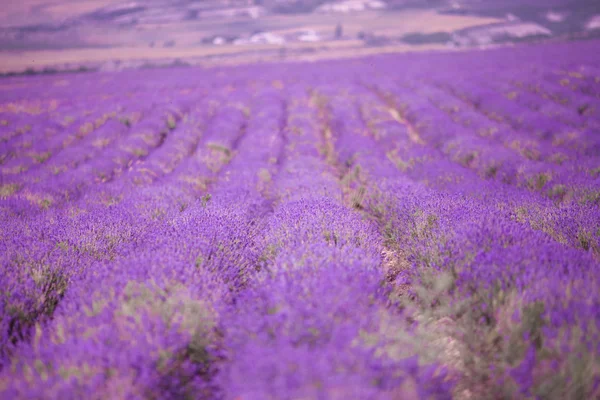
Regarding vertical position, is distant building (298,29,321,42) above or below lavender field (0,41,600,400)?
above

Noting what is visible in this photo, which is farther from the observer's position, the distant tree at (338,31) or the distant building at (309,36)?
the distant tree at (338,31)

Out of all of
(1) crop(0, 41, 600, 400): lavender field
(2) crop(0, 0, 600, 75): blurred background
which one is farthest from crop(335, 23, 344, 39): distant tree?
(1) crop(0, 41, 600, 400): lavender field

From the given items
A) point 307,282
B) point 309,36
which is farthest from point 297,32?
point 307,282

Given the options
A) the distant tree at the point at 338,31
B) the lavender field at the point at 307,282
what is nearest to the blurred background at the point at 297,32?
the distant tree at the point at 338,31

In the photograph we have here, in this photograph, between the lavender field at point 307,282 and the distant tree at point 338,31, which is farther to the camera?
the distant tree at point 338,31

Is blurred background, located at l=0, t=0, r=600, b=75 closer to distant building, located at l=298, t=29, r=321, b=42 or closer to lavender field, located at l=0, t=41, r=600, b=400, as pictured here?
distant building, located at l=298, t=29, r=321, b=42

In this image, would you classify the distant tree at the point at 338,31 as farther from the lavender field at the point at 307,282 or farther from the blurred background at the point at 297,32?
the lavender field at the point at 307,282

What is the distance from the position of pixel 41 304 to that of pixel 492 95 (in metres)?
14.2

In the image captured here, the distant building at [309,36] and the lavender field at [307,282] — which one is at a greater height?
the distant building at [309,36]

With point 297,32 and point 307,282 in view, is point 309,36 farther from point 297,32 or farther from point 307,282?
point 307,282

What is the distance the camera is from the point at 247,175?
6145 millimetres

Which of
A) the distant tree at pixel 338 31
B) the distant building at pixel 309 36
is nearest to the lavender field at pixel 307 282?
the distant building at pixel 309 36

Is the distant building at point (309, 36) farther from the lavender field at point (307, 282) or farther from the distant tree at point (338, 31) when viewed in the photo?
the lavender field at point (307, 282)

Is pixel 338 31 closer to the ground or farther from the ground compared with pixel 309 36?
farther from the ground
